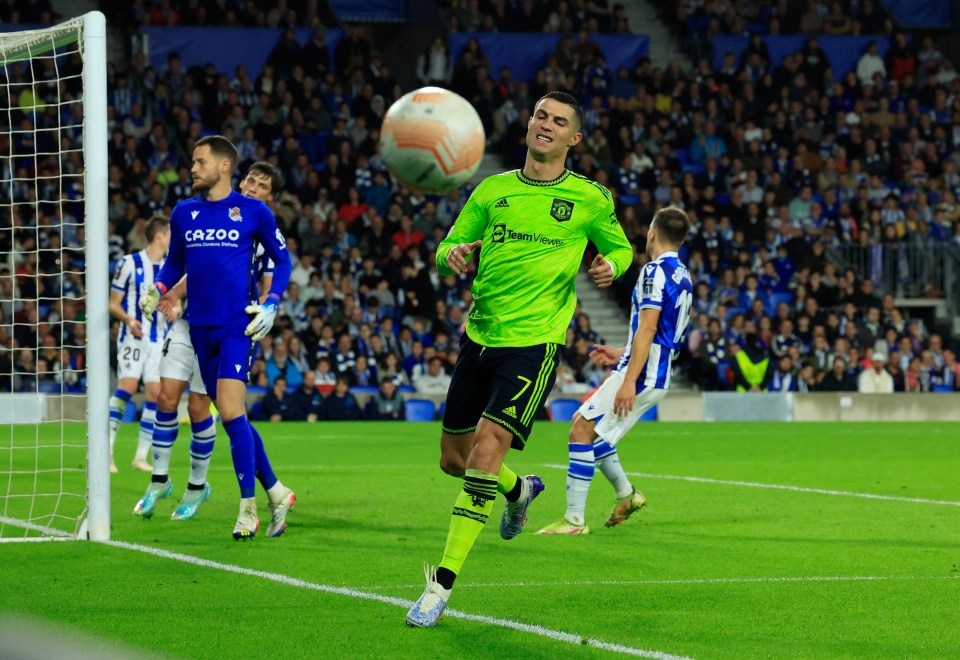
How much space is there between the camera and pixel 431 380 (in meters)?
23.8

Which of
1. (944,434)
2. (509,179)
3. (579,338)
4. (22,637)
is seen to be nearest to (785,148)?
(579,338)

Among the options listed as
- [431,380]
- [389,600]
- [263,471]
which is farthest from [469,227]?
[431,380]

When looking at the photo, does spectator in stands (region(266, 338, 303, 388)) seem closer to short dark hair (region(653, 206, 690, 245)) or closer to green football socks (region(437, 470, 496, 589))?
short dark hair (region(653, 206, 690, 245))

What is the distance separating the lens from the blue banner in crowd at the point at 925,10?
113ft

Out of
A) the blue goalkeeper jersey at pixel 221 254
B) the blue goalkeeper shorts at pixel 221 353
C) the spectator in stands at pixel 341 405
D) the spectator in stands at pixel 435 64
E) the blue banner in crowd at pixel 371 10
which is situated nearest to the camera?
the blue goalkeeper shorts at pixel 221 353

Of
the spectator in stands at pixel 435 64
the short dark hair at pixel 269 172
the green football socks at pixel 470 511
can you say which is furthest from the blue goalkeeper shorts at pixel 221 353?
the spectator in stands at pixel 435 64

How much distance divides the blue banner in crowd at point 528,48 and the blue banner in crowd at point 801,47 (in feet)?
6.56

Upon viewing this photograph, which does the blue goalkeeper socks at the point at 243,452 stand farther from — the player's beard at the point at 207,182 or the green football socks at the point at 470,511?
the green football socks at the point at 470,511

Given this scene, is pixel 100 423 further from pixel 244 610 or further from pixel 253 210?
pixel 244 610

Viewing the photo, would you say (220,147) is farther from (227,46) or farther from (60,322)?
(227,46)

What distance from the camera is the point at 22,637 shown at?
1.59 metres

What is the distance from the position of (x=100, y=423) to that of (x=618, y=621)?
12.1 ft

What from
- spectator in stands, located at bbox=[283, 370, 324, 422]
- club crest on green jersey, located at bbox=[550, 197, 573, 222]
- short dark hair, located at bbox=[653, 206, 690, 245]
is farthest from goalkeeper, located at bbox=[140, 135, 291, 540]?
spectator in stands, located at bbox=[283, 370, 324, 422]

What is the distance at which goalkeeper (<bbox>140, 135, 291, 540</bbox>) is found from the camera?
837 centimetres
